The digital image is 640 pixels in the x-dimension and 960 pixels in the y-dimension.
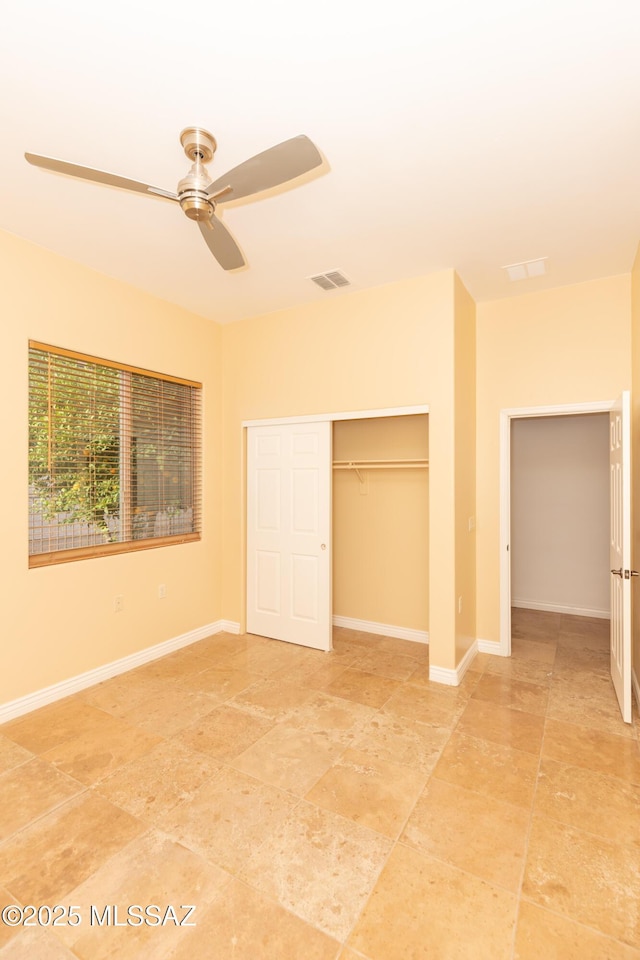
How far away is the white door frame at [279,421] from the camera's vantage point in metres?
3.71

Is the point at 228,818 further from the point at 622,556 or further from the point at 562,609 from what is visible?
the point at 562,609

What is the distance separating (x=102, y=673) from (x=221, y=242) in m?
3.14

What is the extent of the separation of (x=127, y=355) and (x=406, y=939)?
3791mm

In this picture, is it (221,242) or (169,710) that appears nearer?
(221,242)

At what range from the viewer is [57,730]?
285 cm

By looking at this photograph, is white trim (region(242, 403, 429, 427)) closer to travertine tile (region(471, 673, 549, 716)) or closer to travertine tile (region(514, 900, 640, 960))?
travertine tile (region(471, 673, 549, 716))

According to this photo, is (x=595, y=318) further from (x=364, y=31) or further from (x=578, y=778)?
(x=578, y=778)

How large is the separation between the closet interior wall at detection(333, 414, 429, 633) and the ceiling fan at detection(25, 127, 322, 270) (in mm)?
2680

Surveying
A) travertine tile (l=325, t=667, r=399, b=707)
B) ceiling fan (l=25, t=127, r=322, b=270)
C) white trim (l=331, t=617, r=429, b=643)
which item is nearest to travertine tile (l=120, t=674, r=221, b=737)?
travertine tile (l=325, t=667, r=399, b=707)

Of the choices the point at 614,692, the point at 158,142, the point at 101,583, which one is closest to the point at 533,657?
the point at 614,692

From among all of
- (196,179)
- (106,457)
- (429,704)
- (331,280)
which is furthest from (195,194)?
(429,704)

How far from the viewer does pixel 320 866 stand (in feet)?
6.08

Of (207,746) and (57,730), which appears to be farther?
(57,730)

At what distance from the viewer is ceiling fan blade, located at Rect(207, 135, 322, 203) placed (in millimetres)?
1582
